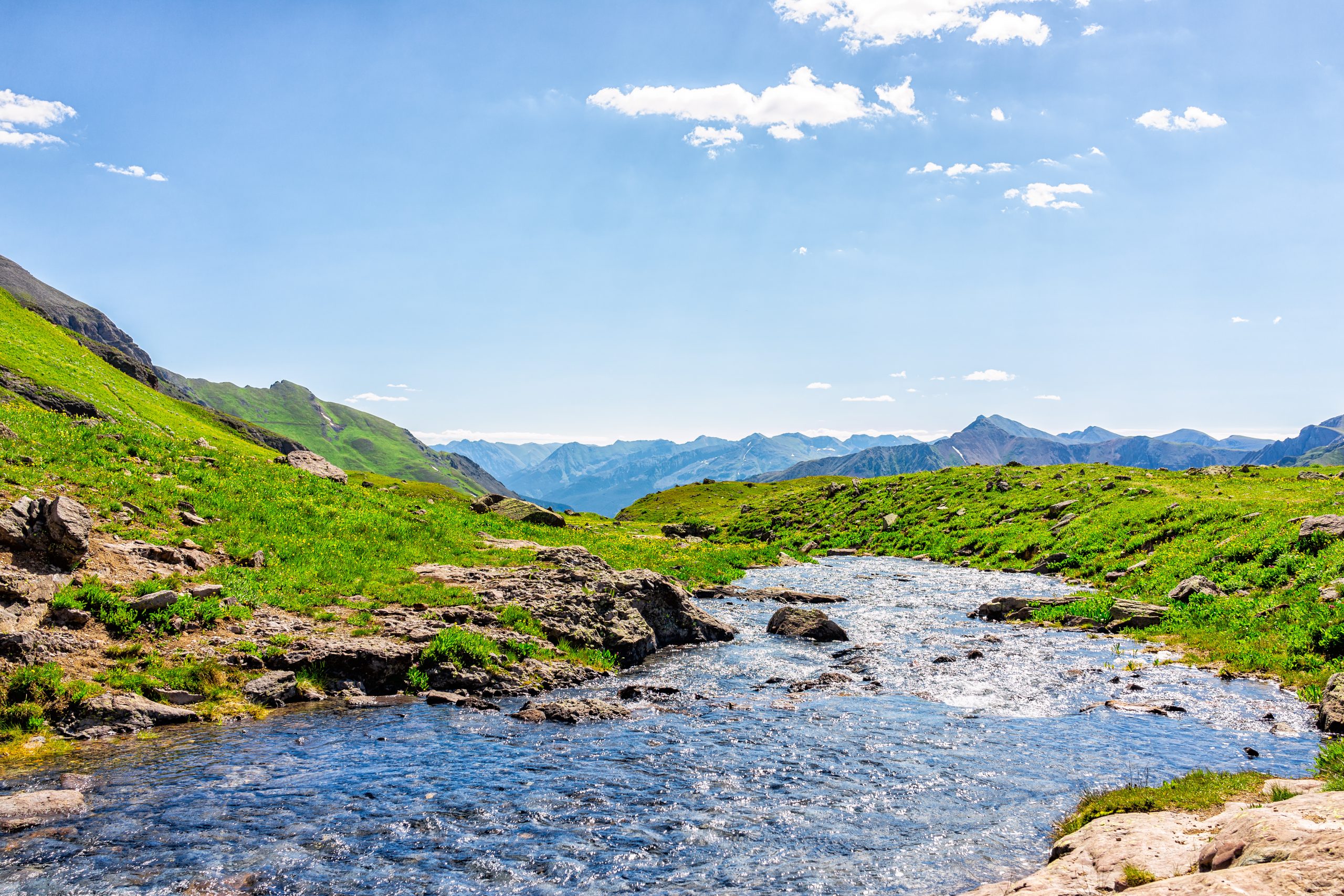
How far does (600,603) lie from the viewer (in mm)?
28859

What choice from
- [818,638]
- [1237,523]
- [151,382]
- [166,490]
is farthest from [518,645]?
[151,382]

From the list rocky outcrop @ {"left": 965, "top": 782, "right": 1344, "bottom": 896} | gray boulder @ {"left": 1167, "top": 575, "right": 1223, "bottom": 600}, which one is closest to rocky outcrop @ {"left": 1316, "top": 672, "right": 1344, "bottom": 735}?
rocky outcrop @ {"left": 965, "top": 782, "right": 1344, "bottom": 896}

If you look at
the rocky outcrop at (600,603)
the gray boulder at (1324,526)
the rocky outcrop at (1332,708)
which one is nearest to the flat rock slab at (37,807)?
the rocky outcrop at (600,603)

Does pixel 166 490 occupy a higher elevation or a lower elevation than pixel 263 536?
higher

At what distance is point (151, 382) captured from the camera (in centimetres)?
14050

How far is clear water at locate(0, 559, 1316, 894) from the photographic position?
10859mm

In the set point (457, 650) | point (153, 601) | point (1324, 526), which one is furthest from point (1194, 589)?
point (153, 601)

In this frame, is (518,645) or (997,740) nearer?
(997,740)

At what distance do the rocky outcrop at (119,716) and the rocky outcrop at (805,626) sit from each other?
23048mm

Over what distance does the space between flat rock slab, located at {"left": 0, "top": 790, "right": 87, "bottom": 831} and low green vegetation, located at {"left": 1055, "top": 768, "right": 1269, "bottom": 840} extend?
59.0ft

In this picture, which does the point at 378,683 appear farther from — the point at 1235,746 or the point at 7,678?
the point at 1235,746

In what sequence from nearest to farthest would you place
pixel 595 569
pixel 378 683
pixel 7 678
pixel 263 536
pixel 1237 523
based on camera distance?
pixel 7 678, pixel 378 683, pixel 263 536, pixel 595 569, pixel 1237 523

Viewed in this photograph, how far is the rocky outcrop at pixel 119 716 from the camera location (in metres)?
15.5

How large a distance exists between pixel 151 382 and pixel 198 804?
540ft
